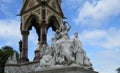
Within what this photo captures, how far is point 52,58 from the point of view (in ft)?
53.1

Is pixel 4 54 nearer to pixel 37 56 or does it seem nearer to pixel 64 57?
pixel 37 56

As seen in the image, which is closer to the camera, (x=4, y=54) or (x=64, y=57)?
(x=64, y=57)

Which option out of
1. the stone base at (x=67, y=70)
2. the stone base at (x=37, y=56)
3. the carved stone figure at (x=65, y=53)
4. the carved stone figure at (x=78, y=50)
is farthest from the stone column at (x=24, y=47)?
the stone base at (x=67, y=70)

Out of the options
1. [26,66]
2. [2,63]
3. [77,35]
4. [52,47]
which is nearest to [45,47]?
[52,47]

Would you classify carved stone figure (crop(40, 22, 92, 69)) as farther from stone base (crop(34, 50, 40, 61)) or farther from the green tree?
the green tree

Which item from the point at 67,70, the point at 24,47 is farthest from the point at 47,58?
the point at 24,47

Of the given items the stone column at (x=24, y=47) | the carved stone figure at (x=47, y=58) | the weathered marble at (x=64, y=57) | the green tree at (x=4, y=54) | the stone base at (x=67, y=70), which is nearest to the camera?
the stone base at (x=67, y=70)

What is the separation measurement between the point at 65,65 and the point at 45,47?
85.5 inches

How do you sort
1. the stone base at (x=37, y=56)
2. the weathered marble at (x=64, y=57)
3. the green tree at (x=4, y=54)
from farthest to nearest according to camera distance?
the green tree at (x=4, y=54) → the stone base at (x=37, y=56) → the weathered marble at (x=64, y=57)

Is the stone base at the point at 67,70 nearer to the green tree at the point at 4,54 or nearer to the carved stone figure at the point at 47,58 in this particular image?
the carved stone figure at the point at 47,58

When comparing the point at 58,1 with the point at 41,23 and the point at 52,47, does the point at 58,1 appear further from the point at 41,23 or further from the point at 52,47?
the point at 52,47

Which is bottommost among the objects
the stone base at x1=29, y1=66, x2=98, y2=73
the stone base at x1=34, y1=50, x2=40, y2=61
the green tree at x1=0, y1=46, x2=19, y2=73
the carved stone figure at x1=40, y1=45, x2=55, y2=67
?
the stone base at x1=29, y1=66, x2=98, y2=73

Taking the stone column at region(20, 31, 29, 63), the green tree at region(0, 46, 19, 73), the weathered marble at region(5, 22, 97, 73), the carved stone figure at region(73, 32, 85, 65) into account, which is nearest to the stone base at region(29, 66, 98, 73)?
the weathered marble at region(5, 22, 97, 73)

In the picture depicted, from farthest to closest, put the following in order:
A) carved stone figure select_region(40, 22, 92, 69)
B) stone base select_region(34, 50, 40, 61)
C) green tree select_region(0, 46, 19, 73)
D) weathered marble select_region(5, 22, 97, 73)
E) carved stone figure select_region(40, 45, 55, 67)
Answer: green tree select_region(0, 46, 19, 73) < stone base select_region(34, 50, 40, 61) < carved stone figure select_region(40, 45, 55, 67) < carved stone figure select_region(40, 22, 92, 69) < weathered marble select_region(5, 22, 97, 73)
